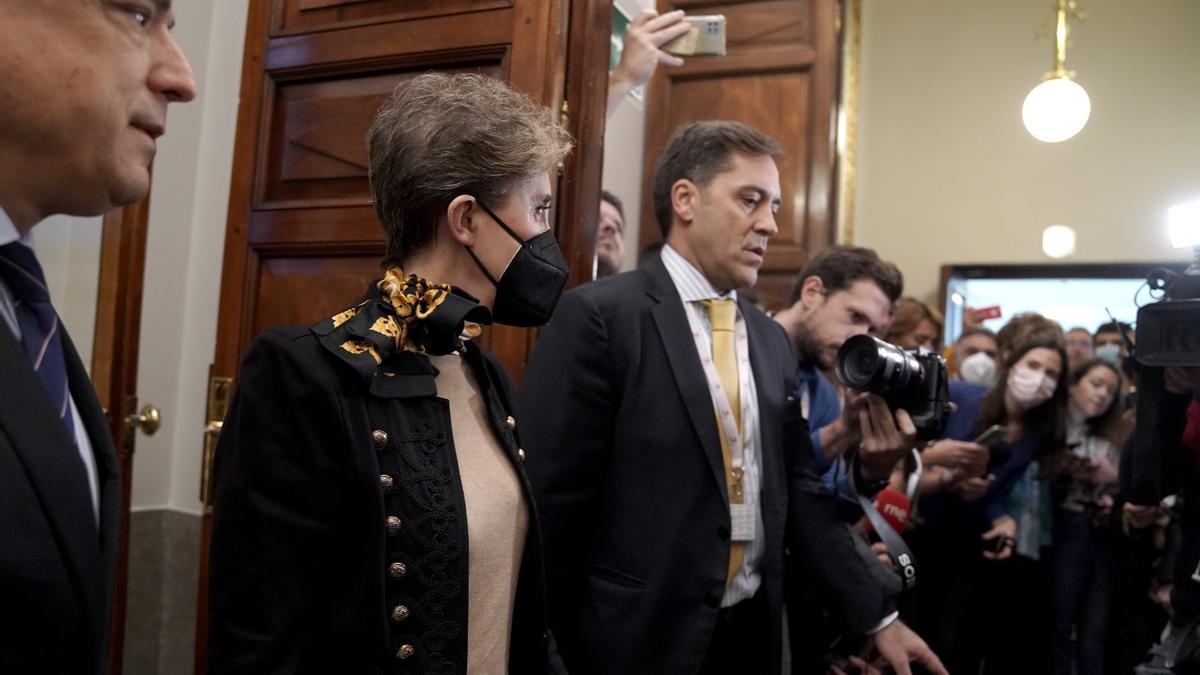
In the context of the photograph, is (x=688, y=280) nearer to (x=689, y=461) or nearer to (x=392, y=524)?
(x=689, y=461)

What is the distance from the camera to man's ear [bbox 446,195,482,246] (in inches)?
52.7

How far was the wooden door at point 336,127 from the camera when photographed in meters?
2.09

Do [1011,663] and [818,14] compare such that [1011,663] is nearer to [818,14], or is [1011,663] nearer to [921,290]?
[818,14]

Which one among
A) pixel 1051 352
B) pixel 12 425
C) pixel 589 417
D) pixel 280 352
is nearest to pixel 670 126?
pixel 1051 352

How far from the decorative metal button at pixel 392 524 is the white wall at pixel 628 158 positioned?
2780 millimetres

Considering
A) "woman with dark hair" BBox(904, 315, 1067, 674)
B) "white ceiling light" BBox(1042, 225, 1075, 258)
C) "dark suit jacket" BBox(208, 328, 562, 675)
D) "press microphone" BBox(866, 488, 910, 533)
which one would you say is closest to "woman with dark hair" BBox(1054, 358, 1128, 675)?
A: "woman with dark hair" BBox(904, 315, 1067, 674)

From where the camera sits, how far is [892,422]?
2.01 m

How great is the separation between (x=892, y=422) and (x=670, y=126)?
268 centimetres

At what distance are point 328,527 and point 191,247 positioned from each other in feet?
6.75

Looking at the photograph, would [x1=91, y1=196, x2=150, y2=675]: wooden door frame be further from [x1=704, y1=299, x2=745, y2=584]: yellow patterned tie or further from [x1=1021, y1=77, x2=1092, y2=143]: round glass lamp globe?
[x1=1021, y1=77, x2=1092, y2=143]: round glass lamp globe

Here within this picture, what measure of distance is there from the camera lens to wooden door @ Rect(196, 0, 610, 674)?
61 cm

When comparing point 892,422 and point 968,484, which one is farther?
point 968,484

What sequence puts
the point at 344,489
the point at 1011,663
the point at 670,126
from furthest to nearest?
the point at 670,126 < the point at 1011,663 < the point at 344,489

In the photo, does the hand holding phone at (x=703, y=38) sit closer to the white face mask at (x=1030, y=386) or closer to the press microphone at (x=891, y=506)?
the press microphone at (x=891, y=506)
